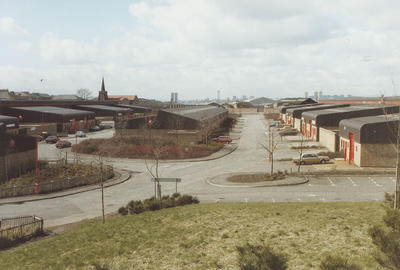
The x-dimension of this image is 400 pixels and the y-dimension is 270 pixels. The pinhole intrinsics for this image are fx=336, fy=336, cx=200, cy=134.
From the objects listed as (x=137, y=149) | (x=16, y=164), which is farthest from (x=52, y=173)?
(x=137, y=149)

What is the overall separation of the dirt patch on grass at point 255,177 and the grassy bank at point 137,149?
1376cm

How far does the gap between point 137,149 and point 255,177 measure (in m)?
20.4

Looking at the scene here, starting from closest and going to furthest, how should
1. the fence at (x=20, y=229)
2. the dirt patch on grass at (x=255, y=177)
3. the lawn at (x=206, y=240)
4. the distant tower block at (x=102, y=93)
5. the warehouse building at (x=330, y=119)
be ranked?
the lawn at (x=206, y=240) → the fence at (x=20, y=229) → the dirt patch on grass at (x=255, y=177) → the warehouse building at (x=330, y=119) → the distant tower block at (x=102, y=93)

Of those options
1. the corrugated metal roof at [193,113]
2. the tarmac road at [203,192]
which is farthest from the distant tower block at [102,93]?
the tarmac road at [203,192]

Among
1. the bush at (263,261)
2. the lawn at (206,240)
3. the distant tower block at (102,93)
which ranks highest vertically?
the distant tower block at (102,93)

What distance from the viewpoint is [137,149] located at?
46.2m

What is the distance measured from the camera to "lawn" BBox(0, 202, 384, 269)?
11.7 metres

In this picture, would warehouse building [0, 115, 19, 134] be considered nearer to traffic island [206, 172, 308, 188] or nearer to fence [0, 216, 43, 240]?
traffic island [206, 172, 308, 188]

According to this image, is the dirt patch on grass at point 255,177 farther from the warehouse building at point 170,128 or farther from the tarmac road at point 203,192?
the warehouse building at point 170,128

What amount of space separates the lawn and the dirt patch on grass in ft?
39.9

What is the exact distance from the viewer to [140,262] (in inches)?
477

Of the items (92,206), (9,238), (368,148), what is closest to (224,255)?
(9,238)

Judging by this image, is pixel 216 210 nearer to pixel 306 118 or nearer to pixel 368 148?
pixel 368 148

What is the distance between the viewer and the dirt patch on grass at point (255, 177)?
99.3 feet
